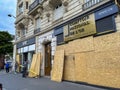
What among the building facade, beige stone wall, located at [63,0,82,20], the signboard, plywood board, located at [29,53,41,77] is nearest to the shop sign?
the building facade

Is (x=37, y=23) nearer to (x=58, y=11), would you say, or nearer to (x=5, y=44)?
(x=58, y=11)

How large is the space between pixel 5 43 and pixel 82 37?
113 ft

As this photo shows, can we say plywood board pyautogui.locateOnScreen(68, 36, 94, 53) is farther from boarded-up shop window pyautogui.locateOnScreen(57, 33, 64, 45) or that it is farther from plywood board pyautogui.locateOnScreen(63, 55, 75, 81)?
boarded-up shop window pyautogui.locateOnScreen(57, 33, 64, 45)

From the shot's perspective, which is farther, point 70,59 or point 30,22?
point 30,22

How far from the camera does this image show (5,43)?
4581cm

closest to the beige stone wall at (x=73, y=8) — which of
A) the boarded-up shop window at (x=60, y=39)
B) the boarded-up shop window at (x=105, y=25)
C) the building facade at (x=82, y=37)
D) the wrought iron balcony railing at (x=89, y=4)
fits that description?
the building facade at (x=82, y=37)

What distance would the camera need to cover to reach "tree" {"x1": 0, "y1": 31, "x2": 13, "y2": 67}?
144 ft

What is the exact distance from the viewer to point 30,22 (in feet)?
80.4

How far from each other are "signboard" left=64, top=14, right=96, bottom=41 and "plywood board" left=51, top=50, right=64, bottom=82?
1284 mm

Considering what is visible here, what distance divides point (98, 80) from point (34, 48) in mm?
11395

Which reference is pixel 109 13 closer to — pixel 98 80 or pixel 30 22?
pixel 98 80

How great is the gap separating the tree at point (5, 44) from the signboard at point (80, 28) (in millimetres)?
30257

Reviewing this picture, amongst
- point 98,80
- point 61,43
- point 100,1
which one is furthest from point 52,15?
point 98,80

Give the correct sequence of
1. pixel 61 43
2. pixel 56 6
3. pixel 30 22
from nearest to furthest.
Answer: pixel 61 43 < pixel 56 6 < pixel 30 22
